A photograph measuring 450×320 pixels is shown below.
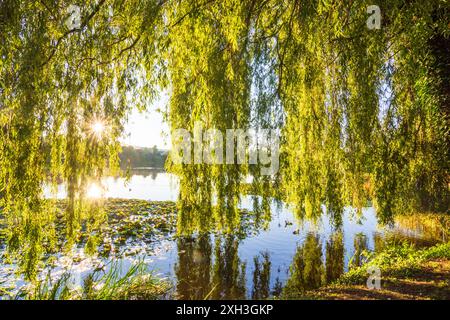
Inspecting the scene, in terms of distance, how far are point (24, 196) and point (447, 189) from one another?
287 inches

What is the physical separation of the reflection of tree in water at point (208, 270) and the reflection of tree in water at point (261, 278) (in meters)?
0.24

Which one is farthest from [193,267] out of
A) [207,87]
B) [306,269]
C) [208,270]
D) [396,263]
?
[207,87]

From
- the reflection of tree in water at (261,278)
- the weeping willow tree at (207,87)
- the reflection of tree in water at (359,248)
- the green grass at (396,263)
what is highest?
the weeping willow tree at (207,87)

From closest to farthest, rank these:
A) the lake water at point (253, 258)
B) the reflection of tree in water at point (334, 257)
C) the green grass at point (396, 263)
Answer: the green grass at point (396, 263) → the lake water at point (253, 258) → the reflection of tree in water at point (334, 257)

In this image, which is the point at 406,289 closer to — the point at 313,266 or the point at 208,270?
the point at 313,266

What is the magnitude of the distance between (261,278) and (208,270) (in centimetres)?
119

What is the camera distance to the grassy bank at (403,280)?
4812 millimetres

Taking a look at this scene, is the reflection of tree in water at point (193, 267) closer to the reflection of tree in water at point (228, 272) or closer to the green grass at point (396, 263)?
the reflection of tree in water at point (228, 272)

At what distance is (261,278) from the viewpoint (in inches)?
294

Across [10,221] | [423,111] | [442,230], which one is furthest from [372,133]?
[442,230]

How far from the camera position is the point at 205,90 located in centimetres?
414

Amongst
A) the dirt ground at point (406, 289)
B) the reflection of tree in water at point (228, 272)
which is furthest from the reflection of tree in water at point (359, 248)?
the reflection of tree in water at point (228, 272)
